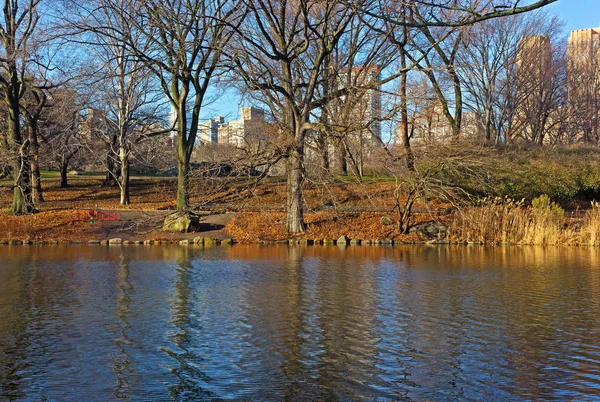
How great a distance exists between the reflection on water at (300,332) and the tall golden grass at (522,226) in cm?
765

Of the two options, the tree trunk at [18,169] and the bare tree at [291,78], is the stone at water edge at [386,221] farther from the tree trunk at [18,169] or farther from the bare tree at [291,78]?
the tree trunk at [18,169]

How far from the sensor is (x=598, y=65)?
6278cm

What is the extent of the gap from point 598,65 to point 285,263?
179 feet

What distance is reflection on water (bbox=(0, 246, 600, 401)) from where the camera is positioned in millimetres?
7391

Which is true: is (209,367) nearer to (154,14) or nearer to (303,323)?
(303,323)

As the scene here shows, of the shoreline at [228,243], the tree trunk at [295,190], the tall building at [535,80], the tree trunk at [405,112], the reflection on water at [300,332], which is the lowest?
the reflection on water at [300,332]

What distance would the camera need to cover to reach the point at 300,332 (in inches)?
394

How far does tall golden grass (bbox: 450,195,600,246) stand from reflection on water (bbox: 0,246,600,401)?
765cm

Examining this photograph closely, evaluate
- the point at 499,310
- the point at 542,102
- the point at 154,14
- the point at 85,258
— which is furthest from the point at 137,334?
the point at 542,102

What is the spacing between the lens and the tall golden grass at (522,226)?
25.1m

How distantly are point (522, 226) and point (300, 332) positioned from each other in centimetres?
1804

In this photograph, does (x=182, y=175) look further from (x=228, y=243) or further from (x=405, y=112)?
(x=405, y=112)

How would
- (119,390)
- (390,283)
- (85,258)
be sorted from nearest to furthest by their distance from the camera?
1. (119,390)
2. (390,283)
3. (85,258)

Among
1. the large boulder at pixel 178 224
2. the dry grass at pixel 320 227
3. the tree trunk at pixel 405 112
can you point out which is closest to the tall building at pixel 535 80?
the tree trunk at pixel 405 112
